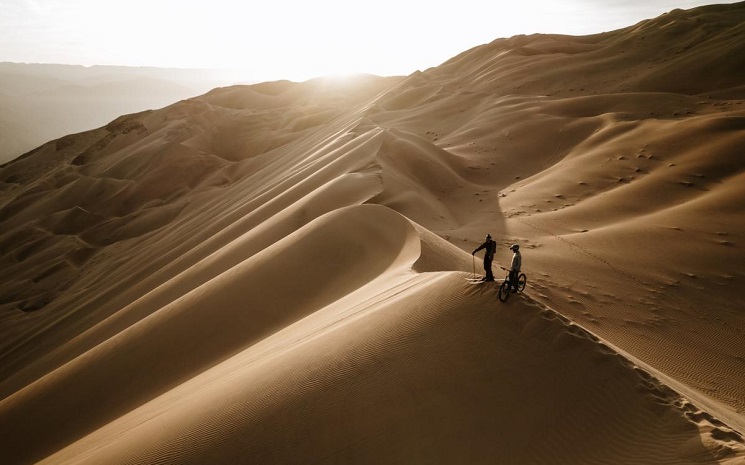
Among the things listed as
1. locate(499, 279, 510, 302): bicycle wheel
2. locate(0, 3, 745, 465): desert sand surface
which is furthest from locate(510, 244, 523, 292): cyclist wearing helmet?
locate(0, 3, 745, 465): desert sand surface

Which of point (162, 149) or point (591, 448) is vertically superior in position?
point (162, 149)

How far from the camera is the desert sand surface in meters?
3.49

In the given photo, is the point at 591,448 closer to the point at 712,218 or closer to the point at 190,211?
the point at 712,218

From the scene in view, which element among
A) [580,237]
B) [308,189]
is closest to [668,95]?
[580,237]

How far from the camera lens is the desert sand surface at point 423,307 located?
349 centimetres

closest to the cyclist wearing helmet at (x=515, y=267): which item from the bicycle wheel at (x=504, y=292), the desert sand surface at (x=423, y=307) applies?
the bicycle wheel at (x=504, y=292)

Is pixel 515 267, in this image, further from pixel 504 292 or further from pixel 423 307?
pixel 423 307

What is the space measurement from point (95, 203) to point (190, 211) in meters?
9.00

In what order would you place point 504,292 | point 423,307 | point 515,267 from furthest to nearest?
point 423,307, point 504,292, point 515,267

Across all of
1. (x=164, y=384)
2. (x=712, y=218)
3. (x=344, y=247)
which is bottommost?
(x=164, y=384)

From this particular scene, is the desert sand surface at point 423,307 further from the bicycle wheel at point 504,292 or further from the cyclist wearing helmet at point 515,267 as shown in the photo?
the cyclist wearing helmet at point 515,267

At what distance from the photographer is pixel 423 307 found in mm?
4527

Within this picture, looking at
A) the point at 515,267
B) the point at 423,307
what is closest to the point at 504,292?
the point at 515,267

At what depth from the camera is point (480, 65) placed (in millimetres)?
33719
